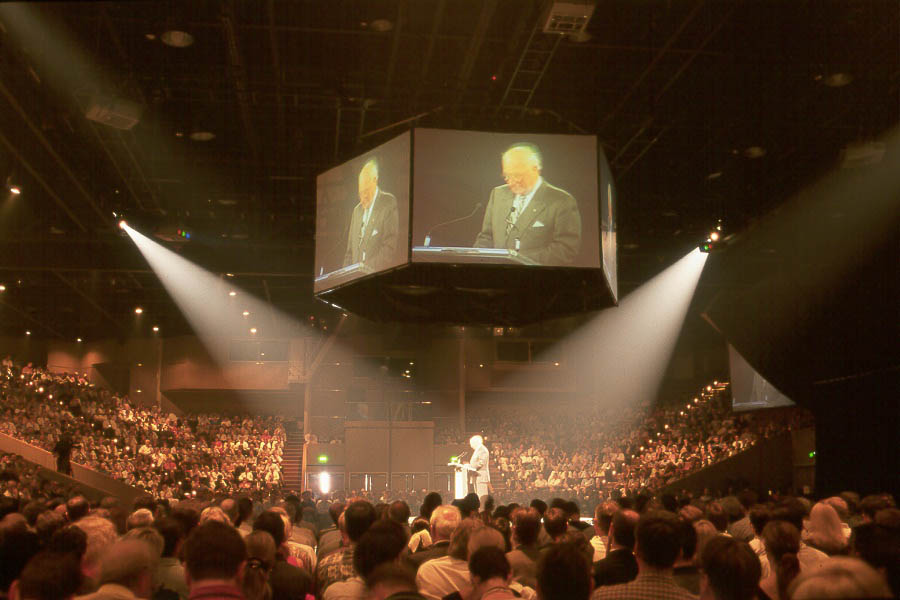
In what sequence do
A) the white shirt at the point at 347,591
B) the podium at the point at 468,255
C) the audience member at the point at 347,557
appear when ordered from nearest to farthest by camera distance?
the white shirt at the point at 347,591, the audience member at the point at 347,557, the podium at the point at 468,255

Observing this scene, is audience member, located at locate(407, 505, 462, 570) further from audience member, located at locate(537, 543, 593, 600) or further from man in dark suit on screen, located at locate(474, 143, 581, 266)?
man in dark suit on screen, located at locate(474, 143, 581, 266)

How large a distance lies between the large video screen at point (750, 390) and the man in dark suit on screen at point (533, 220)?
29.2 ft

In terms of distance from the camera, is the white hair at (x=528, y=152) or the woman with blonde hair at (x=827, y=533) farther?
the white hair at (x=528, y=152)

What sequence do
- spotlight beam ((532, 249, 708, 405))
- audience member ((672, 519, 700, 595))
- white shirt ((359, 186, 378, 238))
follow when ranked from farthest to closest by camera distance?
spotlight beam ((532, 249, 708, 405)), white shirt ((359, 186, 378, 238)), audience member ((672, 519, 700, 595))

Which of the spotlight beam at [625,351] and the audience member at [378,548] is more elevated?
the spotlight beam at [625,351]

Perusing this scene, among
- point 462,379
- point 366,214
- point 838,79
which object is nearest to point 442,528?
point 366,214

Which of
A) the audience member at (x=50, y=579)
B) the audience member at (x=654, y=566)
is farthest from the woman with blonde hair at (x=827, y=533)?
the audience member at (x=50, y=579)

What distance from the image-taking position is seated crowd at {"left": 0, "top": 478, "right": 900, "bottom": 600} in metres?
2.88

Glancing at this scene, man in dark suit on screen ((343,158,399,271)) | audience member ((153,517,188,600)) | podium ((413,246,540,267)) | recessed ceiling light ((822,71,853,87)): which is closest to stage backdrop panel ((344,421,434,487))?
man in dark suit on screen ((343,158,399,271))

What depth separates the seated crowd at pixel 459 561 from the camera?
9.44 feet

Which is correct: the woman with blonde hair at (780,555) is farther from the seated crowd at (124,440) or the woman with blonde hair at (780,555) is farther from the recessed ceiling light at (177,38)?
the seated crowd at (124,440)

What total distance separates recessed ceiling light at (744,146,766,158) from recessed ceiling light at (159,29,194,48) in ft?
24.1

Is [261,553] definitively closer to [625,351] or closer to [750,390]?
[750,390]

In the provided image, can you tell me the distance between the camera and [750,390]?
1838 centimetres
